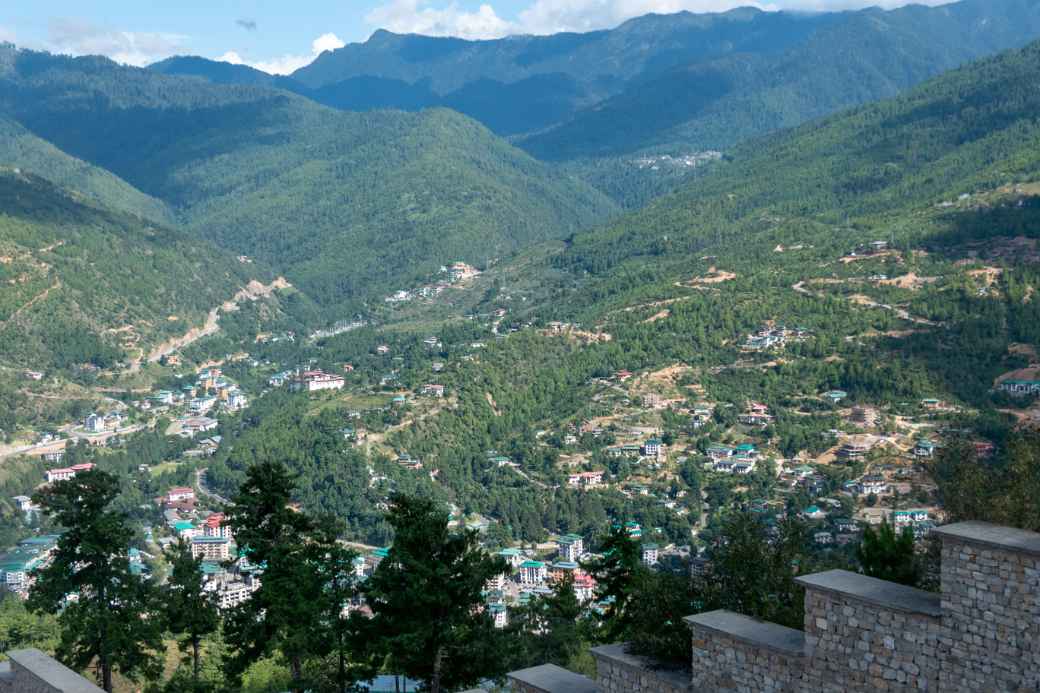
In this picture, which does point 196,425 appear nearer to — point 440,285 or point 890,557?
point 440,285

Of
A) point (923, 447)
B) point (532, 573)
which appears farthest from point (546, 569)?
point (923, 447)

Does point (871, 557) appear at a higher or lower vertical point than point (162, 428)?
higher

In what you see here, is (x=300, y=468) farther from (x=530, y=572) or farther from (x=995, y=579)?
(x=995, y=579)

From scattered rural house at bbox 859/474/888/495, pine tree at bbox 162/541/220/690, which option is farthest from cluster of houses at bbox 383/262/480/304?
pine tree at bbox 162/541/220/690

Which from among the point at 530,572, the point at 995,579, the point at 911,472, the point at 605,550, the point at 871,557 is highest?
the point at 995,579

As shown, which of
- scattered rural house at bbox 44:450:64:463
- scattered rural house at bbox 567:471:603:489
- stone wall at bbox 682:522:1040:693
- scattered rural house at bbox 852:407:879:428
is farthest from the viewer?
scattered rural house at bbox 44:450:64:463

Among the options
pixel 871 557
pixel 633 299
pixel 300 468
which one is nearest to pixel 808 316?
pixel 633 299

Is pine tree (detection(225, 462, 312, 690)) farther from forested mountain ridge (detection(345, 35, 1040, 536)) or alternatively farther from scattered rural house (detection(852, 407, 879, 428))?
scattered rural house (detection(852, 407, 879, 428))

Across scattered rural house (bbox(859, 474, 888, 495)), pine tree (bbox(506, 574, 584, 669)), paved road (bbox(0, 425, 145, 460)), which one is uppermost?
pine tree (bbox(506, 574, 584, 669))
